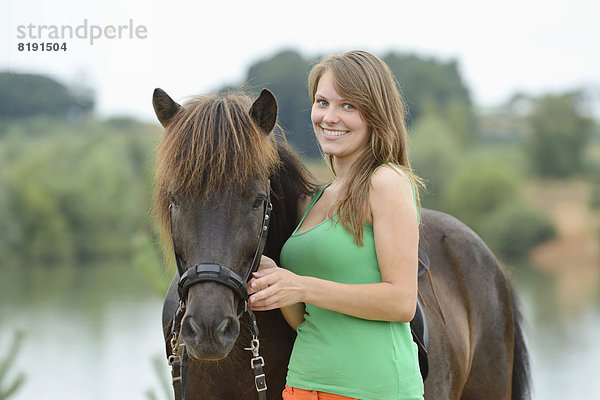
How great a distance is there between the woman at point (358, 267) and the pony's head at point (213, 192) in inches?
5.5

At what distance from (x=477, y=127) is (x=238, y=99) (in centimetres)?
5676

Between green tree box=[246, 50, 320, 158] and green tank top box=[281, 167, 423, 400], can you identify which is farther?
green tree box=[246, 50, 320, 158]

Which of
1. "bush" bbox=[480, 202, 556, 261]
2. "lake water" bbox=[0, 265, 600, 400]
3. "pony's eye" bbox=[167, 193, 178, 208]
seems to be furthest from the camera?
"bush" bbox=[480, 202, 556, 261]

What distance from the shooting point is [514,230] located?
31828 mm

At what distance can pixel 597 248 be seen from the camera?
3362 cm

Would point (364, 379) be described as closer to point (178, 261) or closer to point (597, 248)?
point (178, 261)

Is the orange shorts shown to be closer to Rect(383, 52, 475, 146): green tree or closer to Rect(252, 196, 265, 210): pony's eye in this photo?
Rect(252, 196, 265, 210): pony's eye

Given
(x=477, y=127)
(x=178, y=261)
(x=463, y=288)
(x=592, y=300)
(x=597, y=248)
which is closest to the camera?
(x=178, y=261)

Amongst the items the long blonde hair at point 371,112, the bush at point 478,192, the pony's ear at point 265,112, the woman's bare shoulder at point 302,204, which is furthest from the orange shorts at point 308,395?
the bush at point 478,192

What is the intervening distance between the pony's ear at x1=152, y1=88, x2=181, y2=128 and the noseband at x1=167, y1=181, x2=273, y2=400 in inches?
15.0

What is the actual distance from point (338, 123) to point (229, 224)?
1.78 feet

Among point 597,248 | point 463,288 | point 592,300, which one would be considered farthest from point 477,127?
point 463,288

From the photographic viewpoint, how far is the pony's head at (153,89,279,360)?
1938mm

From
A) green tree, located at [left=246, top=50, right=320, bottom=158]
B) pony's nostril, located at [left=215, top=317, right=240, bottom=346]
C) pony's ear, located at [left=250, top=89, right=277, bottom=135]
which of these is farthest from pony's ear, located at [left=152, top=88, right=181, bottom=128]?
green tree, located at [left=246, top=50, right=320, bottom=158]
